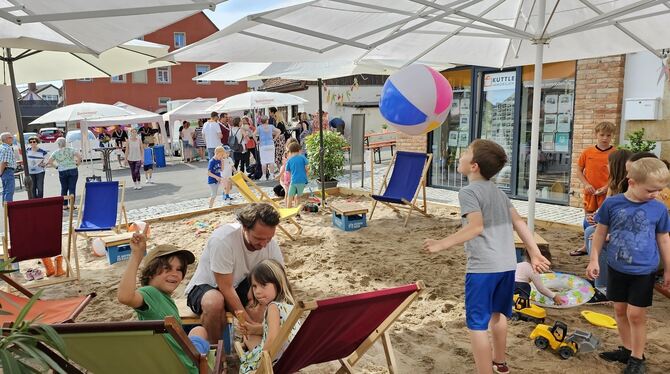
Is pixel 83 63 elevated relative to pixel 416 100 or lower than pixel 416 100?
elevated

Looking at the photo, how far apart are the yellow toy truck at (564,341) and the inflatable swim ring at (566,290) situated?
72 cm

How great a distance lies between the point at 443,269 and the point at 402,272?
0.43 meters

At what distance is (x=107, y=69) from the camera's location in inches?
235

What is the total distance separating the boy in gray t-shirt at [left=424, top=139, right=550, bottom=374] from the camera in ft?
8.38

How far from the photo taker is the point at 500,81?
8.59 metres

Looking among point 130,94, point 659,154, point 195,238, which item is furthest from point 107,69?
point 130,94

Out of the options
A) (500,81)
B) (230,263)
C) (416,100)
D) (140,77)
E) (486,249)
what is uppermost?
(140,77)

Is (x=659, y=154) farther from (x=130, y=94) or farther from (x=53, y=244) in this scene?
(x=130, y=94)

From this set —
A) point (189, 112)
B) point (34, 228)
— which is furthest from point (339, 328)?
A: point (189, 112)

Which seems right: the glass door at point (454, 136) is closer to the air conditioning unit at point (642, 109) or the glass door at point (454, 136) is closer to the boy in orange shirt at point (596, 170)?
the air conditioning unit at point (642, 109)

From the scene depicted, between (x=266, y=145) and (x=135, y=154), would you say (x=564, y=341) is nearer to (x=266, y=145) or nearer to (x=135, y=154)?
(x=266, y=145)

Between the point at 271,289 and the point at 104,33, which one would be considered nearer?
the point at 271,289

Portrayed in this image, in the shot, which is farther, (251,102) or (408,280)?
(251,102)

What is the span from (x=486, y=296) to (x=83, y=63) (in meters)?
6.01
